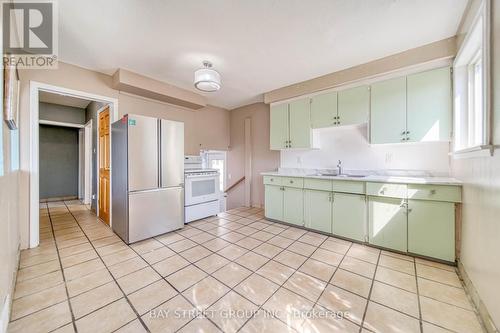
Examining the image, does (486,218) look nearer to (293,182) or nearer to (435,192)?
(435,192)

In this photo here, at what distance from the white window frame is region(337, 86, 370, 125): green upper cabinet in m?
0.88

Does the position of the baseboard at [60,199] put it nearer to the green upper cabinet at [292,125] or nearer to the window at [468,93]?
the green upper cabinet at [292,125]

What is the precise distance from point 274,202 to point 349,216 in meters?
1.26

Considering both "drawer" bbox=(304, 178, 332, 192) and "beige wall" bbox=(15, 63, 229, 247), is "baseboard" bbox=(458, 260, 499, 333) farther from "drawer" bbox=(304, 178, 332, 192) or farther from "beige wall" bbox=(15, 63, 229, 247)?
"beige wall" bbox=(15, 63, 229, 247)

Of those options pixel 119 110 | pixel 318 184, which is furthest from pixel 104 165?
pixel 318 184

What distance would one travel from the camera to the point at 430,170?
8.28 feet

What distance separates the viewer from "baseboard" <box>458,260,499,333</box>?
4.13 ft

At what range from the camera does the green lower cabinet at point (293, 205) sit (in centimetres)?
319

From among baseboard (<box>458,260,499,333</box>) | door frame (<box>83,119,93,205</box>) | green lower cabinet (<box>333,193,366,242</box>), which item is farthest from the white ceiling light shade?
door frame (<box>83,119,93,205</box>)

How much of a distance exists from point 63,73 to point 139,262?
2.75 m

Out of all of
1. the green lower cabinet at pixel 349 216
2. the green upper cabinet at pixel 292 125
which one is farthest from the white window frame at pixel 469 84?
the green upper cabinet at pixel 292 125

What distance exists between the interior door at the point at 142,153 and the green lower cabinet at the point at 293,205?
6.85ft

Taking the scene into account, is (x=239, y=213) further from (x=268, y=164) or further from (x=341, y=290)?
(x=341, y=290)

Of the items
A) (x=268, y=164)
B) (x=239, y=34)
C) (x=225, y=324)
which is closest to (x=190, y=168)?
(x=268, y=164)
